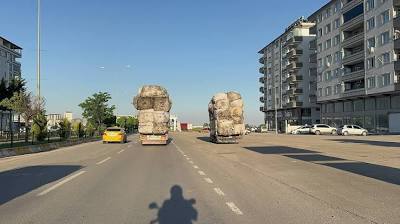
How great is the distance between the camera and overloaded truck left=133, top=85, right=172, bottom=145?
37469mm

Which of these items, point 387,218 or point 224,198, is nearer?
point 387,218

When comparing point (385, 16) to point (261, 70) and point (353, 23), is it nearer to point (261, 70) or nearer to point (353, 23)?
point (353, 23)

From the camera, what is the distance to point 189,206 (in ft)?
31.2

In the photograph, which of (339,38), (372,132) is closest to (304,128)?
(372,132)

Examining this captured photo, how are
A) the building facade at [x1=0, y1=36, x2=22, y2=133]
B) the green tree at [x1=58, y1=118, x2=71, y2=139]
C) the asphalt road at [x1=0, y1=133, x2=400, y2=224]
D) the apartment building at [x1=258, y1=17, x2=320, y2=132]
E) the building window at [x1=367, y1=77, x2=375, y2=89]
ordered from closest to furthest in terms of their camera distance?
the asphalt road at [x1=0, y1=133, x2=400, y2=224] → the green tree at [x1=58, y1=118, x2=71, y2=139] → the building window at [x1=367, y1=77, x2=375, y2=89] → the apartment building at [x1=258, y1=17, x2=320, y2=132] → the building facade at [x1=0, y1=36, x2=22, y2=133]

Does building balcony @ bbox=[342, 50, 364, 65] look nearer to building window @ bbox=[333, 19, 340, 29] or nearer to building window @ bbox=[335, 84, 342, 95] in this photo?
building window @ bbox=[335, 84, 342, 95]

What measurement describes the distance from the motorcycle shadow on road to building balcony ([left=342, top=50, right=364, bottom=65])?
219ft

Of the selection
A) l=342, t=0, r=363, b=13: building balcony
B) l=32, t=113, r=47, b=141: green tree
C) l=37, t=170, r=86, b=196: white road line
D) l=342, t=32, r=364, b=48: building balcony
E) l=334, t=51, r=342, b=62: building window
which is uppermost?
l=342, t=0, r=363, b=13: building balcony

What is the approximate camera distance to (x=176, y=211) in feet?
29.5

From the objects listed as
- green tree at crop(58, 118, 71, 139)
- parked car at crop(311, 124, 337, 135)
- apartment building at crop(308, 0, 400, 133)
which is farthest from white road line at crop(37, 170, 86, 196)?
parked car at crop(311, 124, 337, 135)

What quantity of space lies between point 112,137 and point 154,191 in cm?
3646

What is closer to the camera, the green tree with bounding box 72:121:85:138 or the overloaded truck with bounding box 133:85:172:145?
the overloaded truck with bounding box 133:85:172:145

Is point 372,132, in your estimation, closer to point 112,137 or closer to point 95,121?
point 112,137

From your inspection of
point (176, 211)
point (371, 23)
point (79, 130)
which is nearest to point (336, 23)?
point (371, 23)
